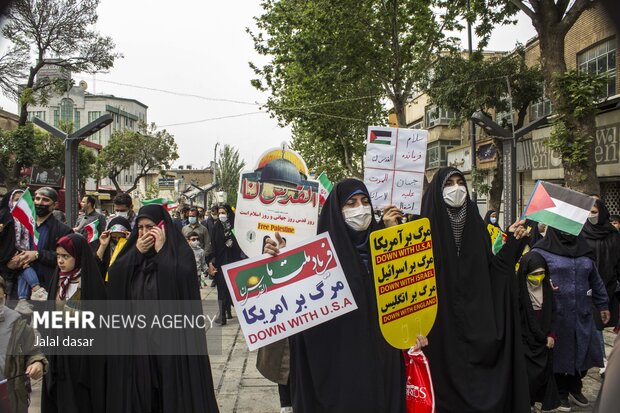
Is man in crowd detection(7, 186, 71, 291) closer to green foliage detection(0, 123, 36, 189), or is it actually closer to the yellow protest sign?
the yellow protest sign

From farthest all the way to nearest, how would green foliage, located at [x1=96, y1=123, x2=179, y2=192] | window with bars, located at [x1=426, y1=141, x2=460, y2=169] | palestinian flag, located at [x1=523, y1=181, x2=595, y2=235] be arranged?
1. green foliage, located at [x1=96, y1=123, x2=179, y2=192]
2. window with bars, located at [x1=426, y1=141, x2=460, y2=169]
3. palestinian flag, located at [x1=523, y1=181, x2=595, y2=235]

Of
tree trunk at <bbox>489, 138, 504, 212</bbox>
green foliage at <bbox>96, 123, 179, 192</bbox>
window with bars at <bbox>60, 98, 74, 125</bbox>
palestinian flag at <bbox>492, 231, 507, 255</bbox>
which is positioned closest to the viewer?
palestinian flag at <bbox>492, 231, 507, 255</bbox>

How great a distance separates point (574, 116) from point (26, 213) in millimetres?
9034

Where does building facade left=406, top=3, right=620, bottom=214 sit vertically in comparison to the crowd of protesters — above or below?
above

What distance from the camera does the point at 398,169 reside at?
508 cm

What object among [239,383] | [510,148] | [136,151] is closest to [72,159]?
[239,383]

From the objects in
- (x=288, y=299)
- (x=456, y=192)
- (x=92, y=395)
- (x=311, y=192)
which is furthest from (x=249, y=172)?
(x=92, y=395)

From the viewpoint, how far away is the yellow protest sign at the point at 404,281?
3.25 m

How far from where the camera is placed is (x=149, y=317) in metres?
3.67

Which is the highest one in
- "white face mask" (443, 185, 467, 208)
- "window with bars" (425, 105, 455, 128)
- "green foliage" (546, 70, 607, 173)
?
"window with bars" (425, 105, 455, 128)

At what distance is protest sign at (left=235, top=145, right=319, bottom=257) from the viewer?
13.2 feet

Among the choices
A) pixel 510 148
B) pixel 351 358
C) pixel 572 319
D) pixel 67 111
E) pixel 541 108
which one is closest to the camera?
pixel 351 358

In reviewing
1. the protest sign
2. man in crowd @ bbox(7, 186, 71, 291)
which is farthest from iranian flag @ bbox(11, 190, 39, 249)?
the protest sign

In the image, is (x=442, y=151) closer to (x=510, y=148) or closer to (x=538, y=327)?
(x=510, y=148)
